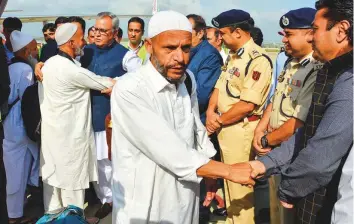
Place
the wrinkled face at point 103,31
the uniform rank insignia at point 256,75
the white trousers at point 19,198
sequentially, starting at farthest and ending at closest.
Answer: the wrinkled face at point 103,31
the white trousers at point 19,198
the uniform rank insignia at point 256,75

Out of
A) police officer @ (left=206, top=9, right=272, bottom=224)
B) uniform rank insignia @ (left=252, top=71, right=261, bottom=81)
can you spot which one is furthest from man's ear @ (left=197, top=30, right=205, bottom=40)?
uniform rank insignia @ (left=252, top=71, right=261, bottom=81)

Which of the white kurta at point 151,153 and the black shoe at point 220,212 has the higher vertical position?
the white kurta at point 151,153

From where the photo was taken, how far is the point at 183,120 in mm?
2277

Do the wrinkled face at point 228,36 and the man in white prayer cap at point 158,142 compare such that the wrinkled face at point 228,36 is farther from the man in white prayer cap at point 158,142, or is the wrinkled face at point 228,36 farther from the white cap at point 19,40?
the white cap at point 19,40

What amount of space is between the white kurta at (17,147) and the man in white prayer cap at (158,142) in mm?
2392

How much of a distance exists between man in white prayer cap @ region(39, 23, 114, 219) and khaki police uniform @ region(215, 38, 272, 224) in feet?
4.09

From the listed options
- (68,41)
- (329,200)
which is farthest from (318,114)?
(68,41)

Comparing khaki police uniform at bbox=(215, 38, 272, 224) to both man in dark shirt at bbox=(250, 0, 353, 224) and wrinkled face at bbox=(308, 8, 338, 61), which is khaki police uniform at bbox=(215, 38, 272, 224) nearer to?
man in dark shirt at bbox=(250, 0, 353, 224)

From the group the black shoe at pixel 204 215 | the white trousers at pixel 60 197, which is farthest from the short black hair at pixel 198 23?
the white trousers at pixel 60 197

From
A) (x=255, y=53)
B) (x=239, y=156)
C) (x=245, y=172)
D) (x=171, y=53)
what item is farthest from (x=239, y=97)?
(x=171, y=53)

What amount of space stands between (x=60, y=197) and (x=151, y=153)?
8.60ft

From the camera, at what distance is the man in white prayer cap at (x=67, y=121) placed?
3.83m

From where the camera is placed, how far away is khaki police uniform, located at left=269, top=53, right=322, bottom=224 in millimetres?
2914

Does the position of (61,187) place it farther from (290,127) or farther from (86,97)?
(290,127)
